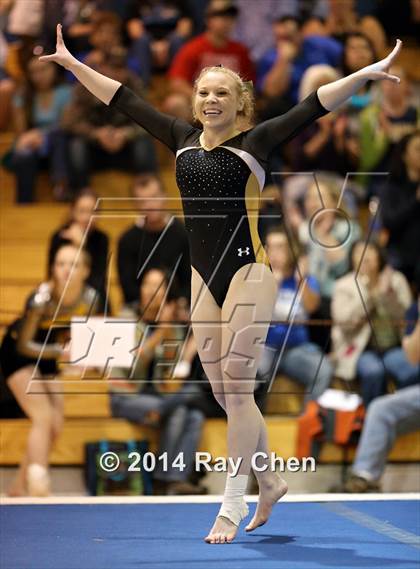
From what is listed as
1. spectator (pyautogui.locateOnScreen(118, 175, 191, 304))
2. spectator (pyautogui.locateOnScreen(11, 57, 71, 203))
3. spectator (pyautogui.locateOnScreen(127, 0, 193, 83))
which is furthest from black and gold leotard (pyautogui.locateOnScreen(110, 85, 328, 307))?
spectator (pyautogui.locateOnScreen(127, 0, 193, 83))

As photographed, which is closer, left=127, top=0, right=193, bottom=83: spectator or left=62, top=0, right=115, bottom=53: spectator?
left=62, top=0, right=115, bottom=53: spectator

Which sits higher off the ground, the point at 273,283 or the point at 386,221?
the point at 273,283

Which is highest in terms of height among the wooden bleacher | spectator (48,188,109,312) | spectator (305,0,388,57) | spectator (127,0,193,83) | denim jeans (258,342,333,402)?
spectator (305,0,388,57)

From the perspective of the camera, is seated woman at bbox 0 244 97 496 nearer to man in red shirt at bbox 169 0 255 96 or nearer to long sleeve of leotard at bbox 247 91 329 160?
long sleeve of leotard at bbox 247 91 329 160

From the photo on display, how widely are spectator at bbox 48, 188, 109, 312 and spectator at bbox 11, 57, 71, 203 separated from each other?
81 centimetres

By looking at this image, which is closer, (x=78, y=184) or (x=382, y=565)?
(x=382, y=565)

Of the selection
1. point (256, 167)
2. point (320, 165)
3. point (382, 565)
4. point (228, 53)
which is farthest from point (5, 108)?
point (382, 565)

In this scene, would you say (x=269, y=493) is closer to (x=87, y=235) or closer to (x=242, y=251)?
(x=242, y=251)

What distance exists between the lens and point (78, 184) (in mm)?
8000

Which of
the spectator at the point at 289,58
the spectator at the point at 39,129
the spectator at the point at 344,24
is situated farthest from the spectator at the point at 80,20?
the spectator at the point at 344,24

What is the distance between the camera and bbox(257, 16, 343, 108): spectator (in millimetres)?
8438

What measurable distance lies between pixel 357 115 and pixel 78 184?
1.92 meters

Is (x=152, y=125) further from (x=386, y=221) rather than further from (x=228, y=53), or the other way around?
(x=228, y=53)

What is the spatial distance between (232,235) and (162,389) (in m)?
2.32
